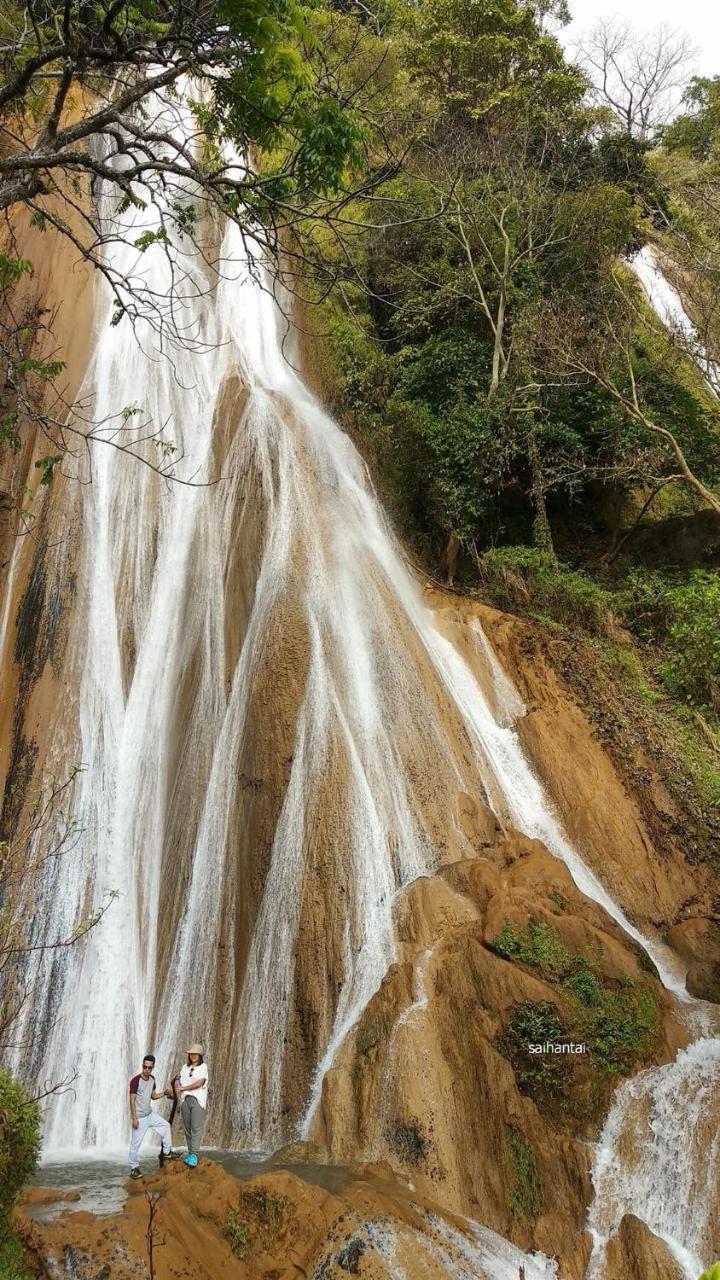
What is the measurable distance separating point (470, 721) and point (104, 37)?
8.63m

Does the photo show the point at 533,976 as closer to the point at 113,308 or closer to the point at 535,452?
the point at 535,452

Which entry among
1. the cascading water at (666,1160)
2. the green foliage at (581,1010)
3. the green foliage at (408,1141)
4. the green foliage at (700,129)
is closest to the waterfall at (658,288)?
the green foliage at (700,129)

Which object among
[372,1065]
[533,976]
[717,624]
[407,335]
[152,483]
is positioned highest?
[407,335]

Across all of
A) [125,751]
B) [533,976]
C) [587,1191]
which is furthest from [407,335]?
[587,1191]

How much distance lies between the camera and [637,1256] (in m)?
5.75

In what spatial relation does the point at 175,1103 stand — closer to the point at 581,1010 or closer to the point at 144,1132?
the point at 144,1132

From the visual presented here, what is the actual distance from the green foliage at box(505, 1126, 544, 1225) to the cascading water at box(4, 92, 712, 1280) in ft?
1.65

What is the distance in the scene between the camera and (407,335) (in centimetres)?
1862

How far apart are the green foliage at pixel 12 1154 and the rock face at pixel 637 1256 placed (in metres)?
4.17

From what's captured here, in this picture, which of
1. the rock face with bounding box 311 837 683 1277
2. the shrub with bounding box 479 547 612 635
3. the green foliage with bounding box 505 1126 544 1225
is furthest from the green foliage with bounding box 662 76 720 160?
the green foliage with bounding box 505 1126 544 1225

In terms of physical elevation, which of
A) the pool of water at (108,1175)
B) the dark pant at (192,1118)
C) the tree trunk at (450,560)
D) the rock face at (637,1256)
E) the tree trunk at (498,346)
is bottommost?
the rock face at (637,1256)

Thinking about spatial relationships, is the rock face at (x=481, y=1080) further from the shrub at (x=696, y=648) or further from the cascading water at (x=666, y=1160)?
the shrub at (x=696, y=648)

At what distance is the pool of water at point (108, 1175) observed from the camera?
5.43 m

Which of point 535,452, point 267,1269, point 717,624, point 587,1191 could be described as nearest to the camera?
point 267,1269
